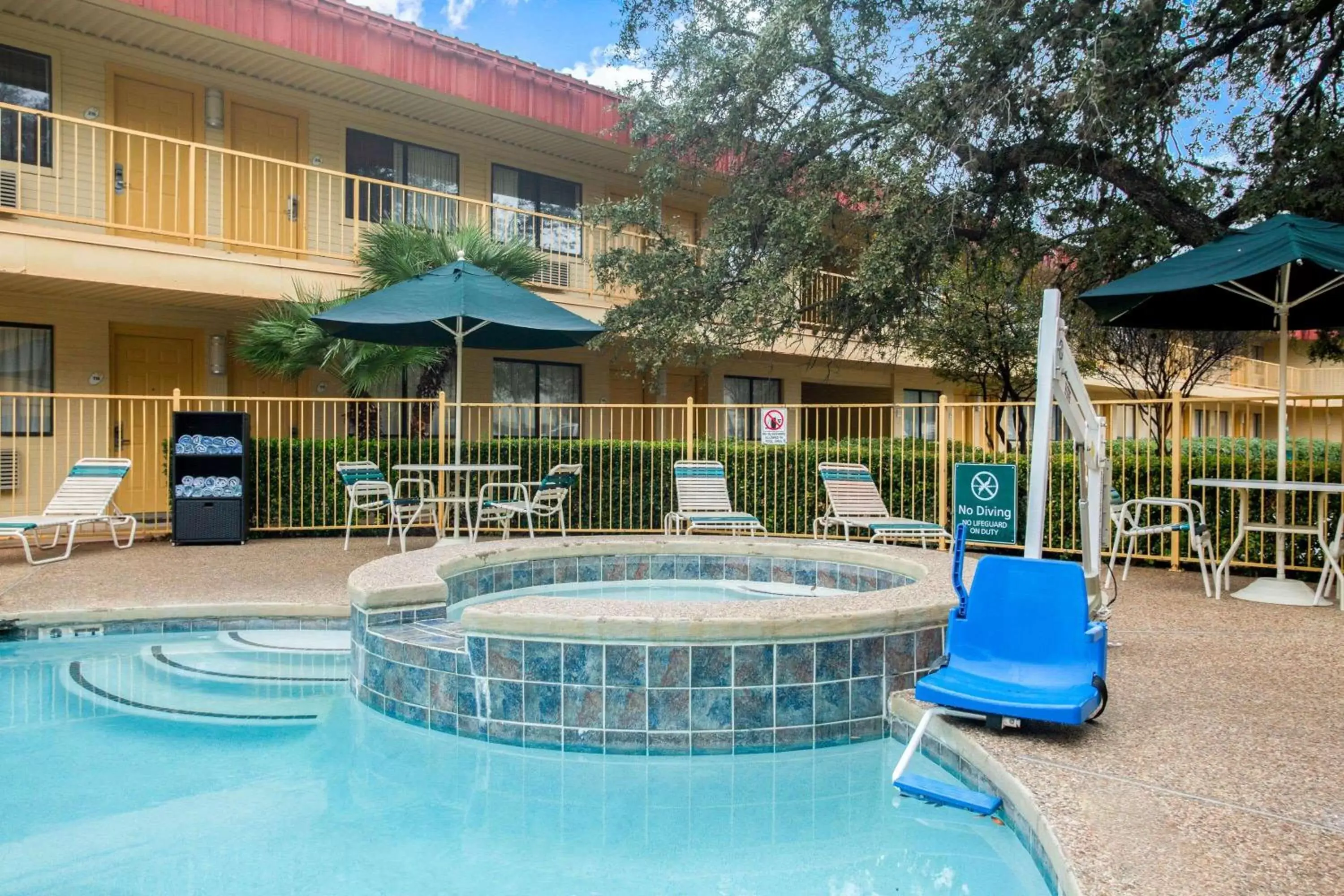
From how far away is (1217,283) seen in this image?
676 cm

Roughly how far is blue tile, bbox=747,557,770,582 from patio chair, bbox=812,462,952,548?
1.46 meters

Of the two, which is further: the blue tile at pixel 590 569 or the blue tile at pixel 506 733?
the blue tile at pixel 590 569

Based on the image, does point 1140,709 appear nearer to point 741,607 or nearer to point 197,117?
point 741,607

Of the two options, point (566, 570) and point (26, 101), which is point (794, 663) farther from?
point (26, 101)

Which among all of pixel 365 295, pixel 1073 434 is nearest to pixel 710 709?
pixel 1073 434

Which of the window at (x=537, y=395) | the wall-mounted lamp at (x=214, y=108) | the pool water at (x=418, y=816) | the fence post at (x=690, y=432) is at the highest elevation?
the wall-mounted lamp at (x=214, y=108)

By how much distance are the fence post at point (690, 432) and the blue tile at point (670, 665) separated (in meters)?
7.29

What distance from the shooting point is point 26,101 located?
1210cm

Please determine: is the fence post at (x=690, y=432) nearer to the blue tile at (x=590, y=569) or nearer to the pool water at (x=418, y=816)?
the blue tile at (x=590, y=569)

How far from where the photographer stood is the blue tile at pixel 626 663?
432 centimetres

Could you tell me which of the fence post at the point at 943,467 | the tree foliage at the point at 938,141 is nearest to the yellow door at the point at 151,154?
the tree foliage at the point at 938,141

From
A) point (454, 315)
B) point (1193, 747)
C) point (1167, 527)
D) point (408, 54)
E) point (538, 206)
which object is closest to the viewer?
point (1193, 747)

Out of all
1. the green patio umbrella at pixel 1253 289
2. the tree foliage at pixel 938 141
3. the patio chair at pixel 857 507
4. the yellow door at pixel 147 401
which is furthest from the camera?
the yellow door at pixel 147 401

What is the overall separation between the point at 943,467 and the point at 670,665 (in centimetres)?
669
